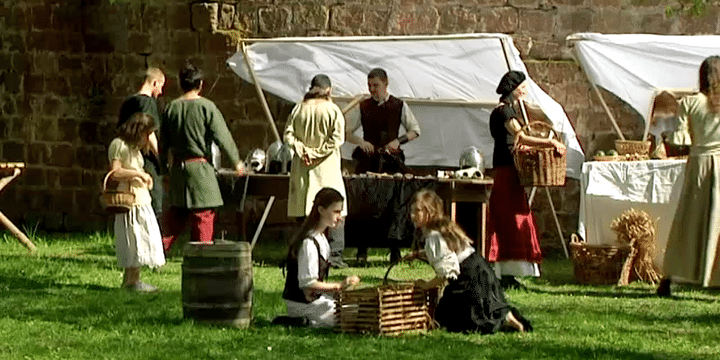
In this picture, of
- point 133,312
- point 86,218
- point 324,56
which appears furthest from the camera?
point 86,218

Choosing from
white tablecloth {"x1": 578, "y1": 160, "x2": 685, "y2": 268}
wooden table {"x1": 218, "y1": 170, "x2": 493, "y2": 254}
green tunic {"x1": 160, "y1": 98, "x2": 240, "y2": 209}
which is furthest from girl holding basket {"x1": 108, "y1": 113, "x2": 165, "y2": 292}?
white tablecloth {"x1": 578, "y1": 160, "x2": 685, "y2": 268}

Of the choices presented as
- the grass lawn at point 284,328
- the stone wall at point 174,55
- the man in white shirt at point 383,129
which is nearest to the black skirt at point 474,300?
the grass lawn at point 284,328

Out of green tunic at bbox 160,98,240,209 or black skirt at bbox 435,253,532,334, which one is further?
green tunic at bbox 160,98,240,209

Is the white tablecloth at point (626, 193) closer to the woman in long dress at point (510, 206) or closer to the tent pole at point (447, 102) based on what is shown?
the woman in long dress at point (510, 206)

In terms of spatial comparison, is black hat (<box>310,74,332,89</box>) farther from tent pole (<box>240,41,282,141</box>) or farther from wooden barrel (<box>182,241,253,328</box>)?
wooden barrel (<box>182,241,253,328</box>)

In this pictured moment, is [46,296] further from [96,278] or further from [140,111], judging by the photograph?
[140,111]

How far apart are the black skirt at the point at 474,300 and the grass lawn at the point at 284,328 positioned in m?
0.10

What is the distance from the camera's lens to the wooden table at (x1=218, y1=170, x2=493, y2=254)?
14773 mm

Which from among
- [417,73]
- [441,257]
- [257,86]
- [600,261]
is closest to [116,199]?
[441,257]

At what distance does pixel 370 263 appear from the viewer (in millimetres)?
16047

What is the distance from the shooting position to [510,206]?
1364 centimetres

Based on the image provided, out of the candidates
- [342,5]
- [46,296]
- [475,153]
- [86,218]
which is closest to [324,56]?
[342,5]

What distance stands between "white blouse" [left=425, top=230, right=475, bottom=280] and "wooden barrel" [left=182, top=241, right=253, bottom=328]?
3.55 feet

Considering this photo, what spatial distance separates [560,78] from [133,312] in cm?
653
